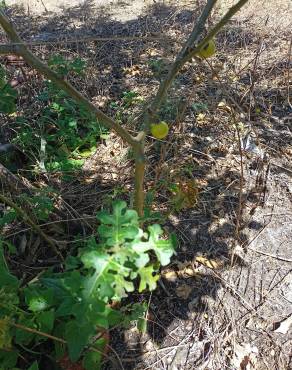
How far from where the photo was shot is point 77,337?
1520mm

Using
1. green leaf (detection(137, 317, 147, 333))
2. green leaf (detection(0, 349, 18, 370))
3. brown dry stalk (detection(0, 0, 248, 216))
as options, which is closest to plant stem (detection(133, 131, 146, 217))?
brown dry stalk (detection(0, 0, 248, 216))

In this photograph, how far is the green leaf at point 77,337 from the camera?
148cm

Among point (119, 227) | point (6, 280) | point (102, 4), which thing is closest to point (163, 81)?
point (119, 227)

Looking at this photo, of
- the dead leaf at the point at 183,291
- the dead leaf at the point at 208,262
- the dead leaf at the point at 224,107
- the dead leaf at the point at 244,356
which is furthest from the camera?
the dead leaf at the point at 224,107

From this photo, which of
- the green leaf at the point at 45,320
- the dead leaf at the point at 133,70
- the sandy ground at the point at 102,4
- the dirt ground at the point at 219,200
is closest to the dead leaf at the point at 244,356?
the dirt ground at the point at 219,200

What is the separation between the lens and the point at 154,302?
2.30m

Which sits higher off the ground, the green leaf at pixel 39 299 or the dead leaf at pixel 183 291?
the green leaf at pixel 39 299

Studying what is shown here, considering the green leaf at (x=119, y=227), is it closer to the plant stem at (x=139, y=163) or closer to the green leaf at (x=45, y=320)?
the plant stem at (x=139, y=163)

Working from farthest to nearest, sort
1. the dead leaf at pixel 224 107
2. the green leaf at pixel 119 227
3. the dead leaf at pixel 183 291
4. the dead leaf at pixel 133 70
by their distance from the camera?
the dead leaf at pixel 133 70
the dead leaf at pixel 224 107
the dead leaf at pixel 183 291
the green leaf at pixel 119 227

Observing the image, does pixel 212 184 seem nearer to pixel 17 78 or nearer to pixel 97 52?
pixel 17 78

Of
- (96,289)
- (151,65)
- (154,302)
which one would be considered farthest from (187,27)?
(96,289)

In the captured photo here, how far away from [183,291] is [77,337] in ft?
3.19

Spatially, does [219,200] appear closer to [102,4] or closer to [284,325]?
[284,325]

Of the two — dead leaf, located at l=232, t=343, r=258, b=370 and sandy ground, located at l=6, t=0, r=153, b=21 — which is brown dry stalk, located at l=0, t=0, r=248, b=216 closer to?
dead leaf, located at l=232, t=343, r=258, b=370
